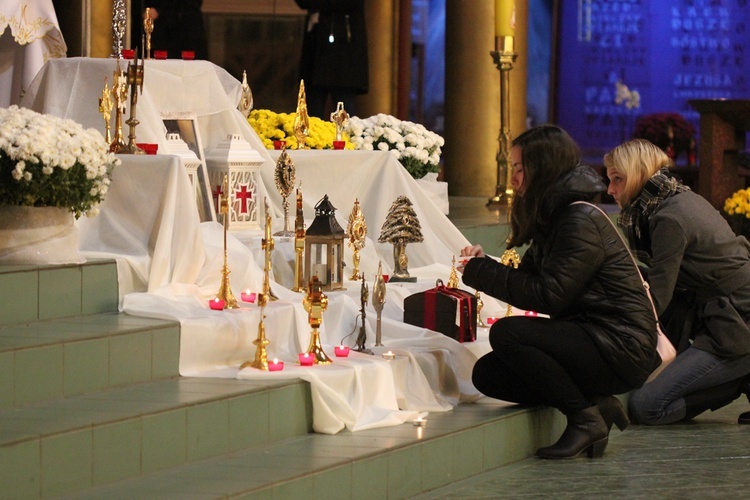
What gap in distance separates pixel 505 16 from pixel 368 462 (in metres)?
5.64

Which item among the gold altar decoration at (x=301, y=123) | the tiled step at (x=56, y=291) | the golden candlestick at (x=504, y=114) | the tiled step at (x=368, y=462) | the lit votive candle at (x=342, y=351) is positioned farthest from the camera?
the golden candlestick at (x=504, y=114)

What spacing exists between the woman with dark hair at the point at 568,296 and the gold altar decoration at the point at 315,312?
1.66 ft

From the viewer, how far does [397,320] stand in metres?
A: 5.61

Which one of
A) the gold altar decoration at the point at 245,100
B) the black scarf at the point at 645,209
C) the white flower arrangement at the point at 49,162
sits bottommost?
the black scarf at the point at 645,209

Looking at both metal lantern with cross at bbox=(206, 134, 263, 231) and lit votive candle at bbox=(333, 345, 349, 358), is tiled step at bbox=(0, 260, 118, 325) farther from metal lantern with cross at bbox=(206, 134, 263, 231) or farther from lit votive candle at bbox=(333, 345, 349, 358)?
metal lantern with cross at bbox=(206, 134, 263, 231)

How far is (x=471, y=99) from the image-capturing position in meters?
10.9

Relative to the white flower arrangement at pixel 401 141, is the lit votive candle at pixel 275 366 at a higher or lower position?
lower

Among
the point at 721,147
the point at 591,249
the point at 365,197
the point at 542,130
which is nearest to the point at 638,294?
the point at 591,249

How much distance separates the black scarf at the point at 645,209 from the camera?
17.8ft

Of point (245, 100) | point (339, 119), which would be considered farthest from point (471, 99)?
point (245, 100)

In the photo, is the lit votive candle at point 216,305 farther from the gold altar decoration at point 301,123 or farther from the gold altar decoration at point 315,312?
the gold altar decoration at point 301,123

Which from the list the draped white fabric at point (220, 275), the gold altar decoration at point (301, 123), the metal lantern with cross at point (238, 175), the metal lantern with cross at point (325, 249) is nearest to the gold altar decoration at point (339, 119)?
the gold altar decoration at point (301, 123)

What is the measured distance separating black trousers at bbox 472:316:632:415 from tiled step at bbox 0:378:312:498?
72cm

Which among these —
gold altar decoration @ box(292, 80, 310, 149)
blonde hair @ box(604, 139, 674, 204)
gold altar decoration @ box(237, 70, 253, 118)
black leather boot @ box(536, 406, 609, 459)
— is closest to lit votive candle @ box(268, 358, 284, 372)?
black leather boot @ box(536, 406, 609, 459)
